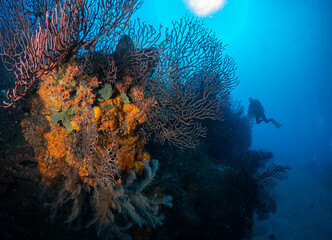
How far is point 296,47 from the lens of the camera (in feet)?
357

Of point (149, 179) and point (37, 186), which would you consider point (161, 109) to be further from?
point (37, 186)

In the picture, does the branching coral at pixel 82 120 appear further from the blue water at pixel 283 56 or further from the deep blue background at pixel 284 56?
the deep blue background at pixel 284 56

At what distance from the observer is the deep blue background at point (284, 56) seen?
277ft

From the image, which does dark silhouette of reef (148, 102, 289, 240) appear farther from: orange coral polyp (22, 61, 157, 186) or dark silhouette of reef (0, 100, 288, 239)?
orange coral polyp (22, 61, 157, 186)

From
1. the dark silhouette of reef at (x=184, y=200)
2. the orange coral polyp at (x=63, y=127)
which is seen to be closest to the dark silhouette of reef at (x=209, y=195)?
the dark silhouette of reef at (x=184, y=200)

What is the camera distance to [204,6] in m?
71.0

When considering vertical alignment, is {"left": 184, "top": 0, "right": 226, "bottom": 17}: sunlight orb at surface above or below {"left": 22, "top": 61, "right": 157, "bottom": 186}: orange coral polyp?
above

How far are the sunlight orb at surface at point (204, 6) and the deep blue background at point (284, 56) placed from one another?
3.14m

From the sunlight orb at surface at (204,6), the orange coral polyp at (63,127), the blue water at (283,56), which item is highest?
the blue water at (283,56)

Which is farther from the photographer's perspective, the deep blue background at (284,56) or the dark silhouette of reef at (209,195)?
the deep blue background at (284,56)

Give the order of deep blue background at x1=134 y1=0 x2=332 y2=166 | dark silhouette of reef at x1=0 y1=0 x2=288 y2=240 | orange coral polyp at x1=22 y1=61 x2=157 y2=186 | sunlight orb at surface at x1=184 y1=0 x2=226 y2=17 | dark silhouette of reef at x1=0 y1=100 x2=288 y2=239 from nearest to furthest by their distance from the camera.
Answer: dark silhouette of reef at x1=0 y1=100 x2=288 y2=239
dark silhouette of reef at x1=0 y1=0 x2=288 y2=240
orange coral polyp at x1=22 y1=61 x2=157 y2=186
sunlight orb at surface at x1=184 y1=0 x2=226 y2=17
deep blue background at x1=134 y1=0 x2=332 y2=166

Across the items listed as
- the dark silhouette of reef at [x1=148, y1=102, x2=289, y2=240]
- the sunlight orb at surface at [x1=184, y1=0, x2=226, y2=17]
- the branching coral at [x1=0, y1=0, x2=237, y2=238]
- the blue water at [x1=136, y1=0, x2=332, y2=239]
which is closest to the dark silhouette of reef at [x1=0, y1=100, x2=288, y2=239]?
the dark silhouette of reef at [x1=148, y1=102, x2=289, y2=240]

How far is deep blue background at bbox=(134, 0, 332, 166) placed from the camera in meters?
84.5

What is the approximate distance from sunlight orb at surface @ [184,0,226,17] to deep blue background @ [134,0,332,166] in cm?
314
